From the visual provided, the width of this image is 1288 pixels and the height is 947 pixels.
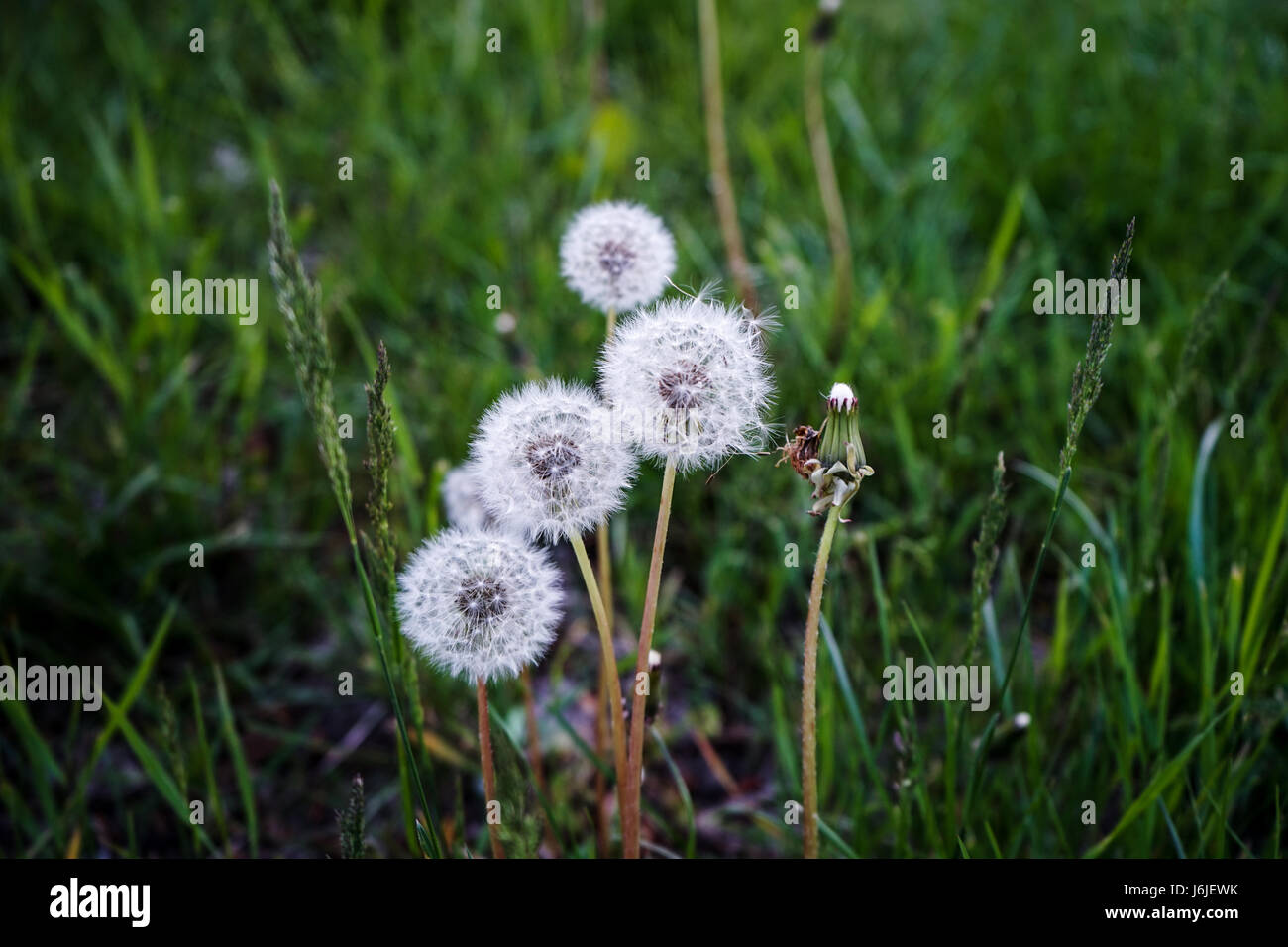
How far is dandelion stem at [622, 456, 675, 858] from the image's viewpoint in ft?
4.35

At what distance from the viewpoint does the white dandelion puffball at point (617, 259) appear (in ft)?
5.55

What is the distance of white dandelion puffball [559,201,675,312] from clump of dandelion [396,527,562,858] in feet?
1.59

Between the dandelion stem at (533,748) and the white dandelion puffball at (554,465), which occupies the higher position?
the white dandelion puffball at (554,465)

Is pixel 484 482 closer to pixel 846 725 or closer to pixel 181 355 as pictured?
pixel 846 725

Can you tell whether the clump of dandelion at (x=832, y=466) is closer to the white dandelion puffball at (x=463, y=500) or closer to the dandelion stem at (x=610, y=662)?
the dandelion stem at (x=610, y=662)

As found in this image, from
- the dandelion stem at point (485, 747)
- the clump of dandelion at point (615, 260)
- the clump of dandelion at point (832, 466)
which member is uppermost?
the clump of dandelion at point (615, 260)

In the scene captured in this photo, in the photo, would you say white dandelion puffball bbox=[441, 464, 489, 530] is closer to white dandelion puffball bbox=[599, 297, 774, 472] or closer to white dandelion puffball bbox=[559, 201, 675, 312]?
white dandelion puffball bbox=[559, 201, 675, 312]

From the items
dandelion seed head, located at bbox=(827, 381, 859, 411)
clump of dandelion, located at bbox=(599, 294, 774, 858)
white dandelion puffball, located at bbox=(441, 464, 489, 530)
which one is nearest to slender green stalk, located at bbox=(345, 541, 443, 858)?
clump of dandelion, located at bbox=(599, 294, 774, 858)

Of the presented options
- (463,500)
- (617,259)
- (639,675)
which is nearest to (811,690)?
(639,675)

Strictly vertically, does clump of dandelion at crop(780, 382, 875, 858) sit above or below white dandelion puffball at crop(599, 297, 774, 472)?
below

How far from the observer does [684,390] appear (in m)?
1.34

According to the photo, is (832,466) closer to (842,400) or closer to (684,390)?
(842,400)

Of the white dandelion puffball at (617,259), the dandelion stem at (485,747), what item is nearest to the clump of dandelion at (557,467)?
the dandelion stem at (485,747)

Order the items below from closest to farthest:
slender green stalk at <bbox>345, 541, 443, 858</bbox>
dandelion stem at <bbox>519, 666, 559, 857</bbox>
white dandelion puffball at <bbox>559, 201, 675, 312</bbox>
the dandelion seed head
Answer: the dandelion seed head
slender green stalk at <bbox>345, 541, 443, 858</bbox>
white dandelion puffball at <bbox>559, 201, 675, 312</bbox>
dandelion stem at <bbox>519, 666, 559, 857</bbox>
